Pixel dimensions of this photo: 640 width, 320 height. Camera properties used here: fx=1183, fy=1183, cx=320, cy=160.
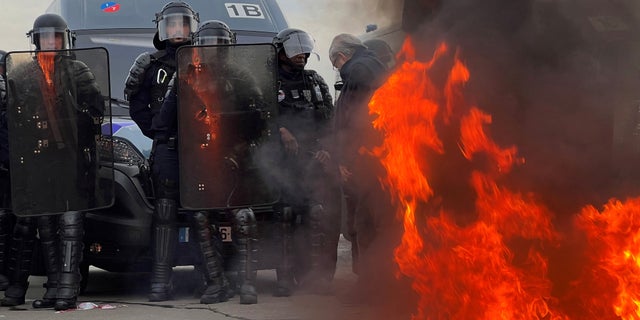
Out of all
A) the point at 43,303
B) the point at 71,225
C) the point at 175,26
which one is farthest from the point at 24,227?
the point at 175,26

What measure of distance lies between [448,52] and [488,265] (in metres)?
1.07

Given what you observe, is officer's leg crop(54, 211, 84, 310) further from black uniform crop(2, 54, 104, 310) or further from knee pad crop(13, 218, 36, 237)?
knee pad crop(13, 218, 36, 237)


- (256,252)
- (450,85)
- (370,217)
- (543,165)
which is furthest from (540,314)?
(256,252)

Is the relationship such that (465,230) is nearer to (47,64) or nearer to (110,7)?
(47,64)

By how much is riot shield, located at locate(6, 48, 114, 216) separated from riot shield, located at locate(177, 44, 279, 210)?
0.55 m

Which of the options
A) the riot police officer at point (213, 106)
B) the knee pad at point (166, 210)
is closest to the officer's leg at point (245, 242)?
the riot police officer at point (213, 106)

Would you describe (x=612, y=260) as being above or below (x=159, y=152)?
below

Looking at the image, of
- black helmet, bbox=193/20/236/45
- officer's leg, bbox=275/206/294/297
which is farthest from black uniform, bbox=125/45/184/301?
officer's leg, bbox=275/206/294/297

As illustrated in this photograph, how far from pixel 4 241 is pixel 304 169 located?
2237 mm

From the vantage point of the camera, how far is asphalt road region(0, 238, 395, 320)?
7496 mm

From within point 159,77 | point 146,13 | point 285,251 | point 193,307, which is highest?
point 146,13

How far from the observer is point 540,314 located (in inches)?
218

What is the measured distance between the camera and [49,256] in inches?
324

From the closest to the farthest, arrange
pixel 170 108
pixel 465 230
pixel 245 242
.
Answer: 1. pixel 465 230
2. pixel 170 108
3. pixel 245 242
